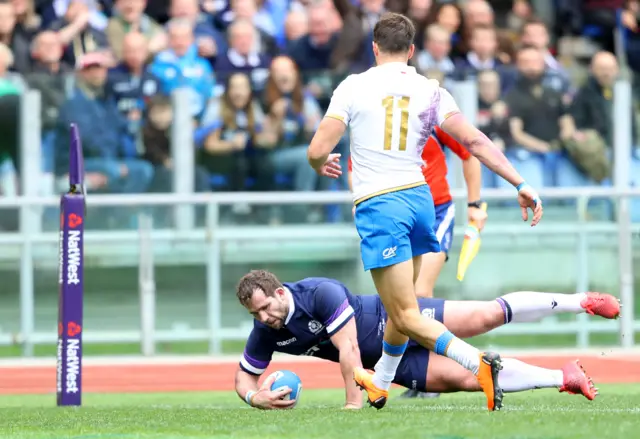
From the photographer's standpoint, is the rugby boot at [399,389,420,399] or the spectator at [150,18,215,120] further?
the spectator at [150,18,215,120]

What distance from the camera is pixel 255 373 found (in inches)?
337

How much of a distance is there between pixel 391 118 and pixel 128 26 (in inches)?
312

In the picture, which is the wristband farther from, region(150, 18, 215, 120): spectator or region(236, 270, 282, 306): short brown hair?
region(150, 18, 215, 120): spectator

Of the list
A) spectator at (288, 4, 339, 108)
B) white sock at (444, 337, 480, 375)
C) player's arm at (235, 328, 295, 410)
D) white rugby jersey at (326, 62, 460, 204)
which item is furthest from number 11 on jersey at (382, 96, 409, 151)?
spectator at (288, 4, 339, 108)

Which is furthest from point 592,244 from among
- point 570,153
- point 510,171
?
point 510,171

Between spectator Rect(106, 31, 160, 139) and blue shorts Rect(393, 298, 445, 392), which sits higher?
spectator Rect(106, 31, 160, 139)

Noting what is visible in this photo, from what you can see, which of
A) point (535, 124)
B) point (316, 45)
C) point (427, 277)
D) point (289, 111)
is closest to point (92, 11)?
point (316, 45)

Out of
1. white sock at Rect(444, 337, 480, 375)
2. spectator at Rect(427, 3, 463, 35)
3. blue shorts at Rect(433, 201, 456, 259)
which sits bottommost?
white sock at Rect(444, 337, 480, 375)

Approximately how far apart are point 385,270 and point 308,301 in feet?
3.17

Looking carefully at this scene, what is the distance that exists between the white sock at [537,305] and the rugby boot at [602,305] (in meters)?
0.06

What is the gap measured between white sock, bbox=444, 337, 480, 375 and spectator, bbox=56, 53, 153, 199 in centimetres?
674

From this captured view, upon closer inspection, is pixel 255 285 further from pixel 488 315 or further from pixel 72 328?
pixel 72 328

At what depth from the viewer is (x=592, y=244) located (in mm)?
14227

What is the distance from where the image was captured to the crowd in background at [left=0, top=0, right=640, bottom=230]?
13.5 metres
